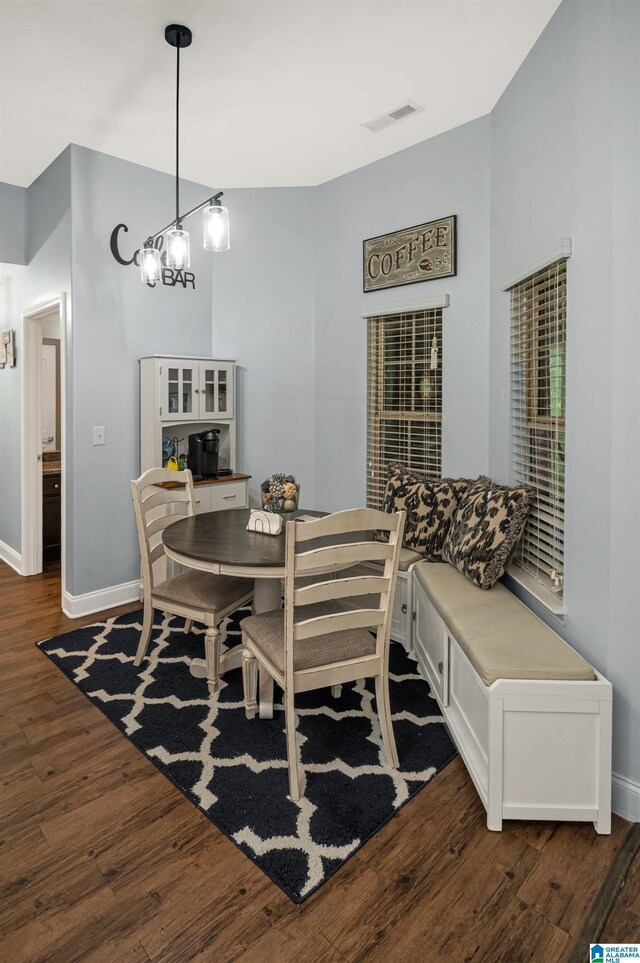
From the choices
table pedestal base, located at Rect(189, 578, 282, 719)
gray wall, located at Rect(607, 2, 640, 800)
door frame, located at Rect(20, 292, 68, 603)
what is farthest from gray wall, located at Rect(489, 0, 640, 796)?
door frame, located at Rect(20, 292, 68, 603)

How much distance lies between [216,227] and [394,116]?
1.46 metres

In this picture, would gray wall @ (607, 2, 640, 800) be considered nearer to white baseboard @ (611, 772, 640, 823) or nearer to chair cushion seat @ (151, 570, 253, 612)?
white baseboard @ (611, 772, 640, 823)

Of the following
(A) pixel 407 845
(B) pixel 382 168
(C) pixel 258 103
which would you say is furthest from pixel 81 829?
(B) pixel 382 168

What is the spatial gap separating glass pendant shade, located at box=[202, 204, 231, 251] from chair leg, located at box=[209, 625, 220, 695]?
1805 mm

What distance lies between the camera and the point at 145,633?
118 inches

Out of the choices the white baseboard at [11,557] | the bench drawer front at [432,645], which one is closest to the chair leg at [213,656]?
the bench drawer front at [432,645]

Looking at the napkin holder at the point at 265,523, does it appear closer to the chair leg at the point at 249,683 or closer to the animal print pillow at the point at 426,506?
the chair leg at the point at 249,683

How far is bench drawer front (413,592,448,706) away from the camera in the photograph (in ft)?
8.28

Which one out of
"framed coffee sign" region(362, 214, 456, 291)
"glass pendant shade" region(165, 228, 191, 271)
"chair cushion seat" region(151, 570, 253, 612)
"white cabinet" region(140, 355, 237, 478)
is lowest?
"chair cushion seat" region(151, 570, 253, 612)

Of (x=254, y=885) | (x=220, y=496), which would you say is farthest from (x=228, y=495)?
(x=254, y=885)

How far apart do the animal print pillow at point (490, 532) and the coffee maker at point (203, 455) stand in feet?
6.61

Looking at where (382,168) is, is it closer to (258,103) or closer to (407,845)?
Answer: (258,103)

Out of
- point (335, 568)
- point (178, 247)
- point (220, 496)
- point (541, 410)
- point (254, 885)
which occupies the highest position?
point (178, 247)

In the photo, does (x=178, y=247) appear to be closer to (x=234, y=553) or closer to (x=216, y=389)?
(x=234, y=553)
